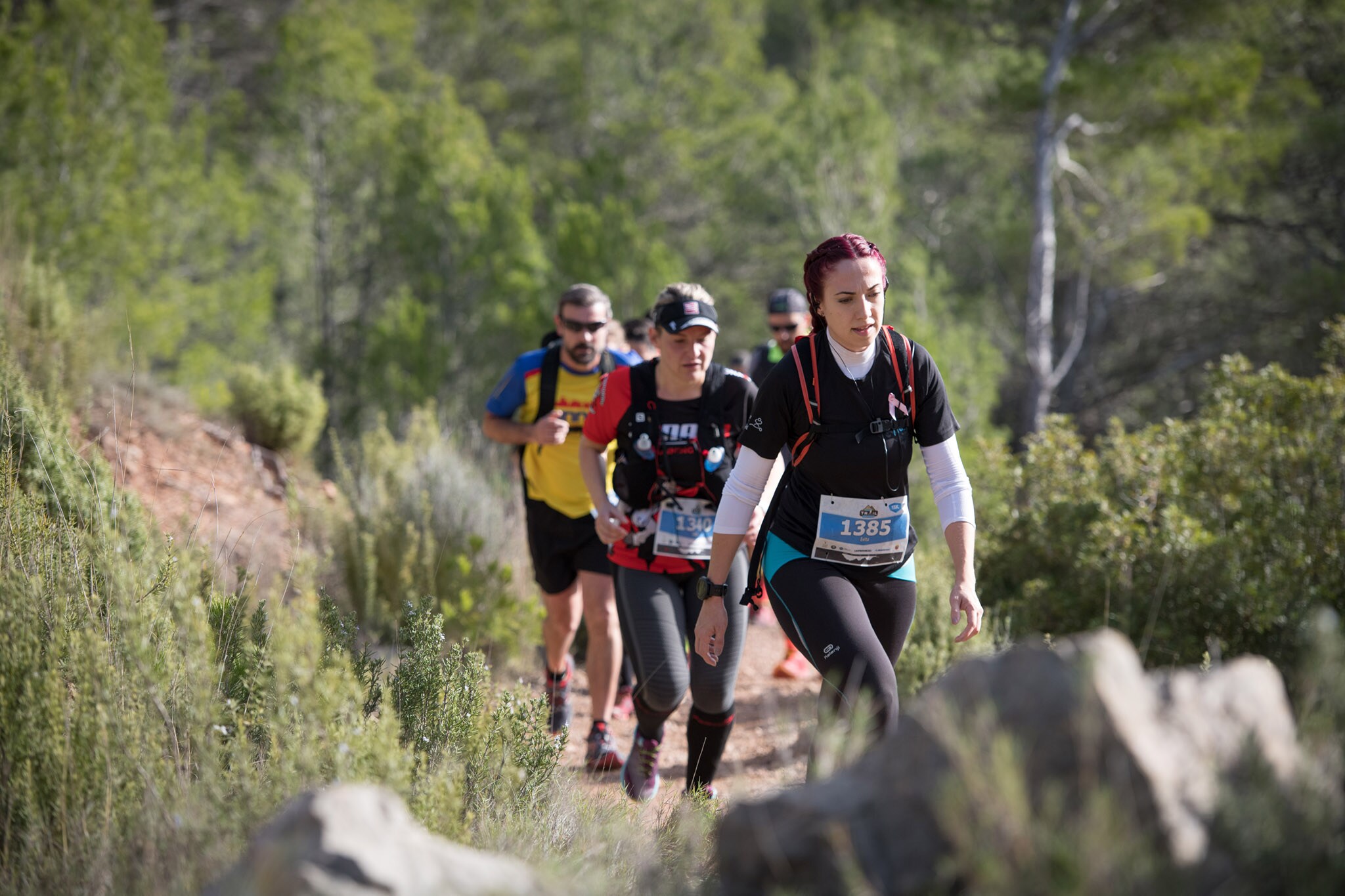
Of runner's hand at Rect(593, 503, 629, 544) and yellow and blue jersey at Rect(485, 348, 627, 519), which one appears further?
yellow and blue jersey at Rect(485, 348, 627, 519)

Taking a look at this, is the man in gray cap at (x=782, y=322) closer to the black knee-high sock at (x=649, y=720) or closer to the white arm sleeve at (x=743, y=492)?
the black knee-high sock at (x=649, y=720)

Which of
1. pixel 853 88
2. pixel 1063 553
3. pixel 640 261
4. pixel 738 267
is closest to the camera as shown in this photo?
pixel 1063 553

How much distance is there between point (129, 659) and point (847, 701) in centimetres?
174

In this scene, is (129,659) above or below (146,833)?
above

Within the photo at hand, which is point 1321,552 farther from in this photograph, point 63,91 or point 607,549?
point 63,91

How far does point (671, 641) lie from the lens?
3.58 metres

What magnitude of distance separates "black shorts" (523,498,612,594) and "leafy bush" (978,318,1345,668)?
2.18m

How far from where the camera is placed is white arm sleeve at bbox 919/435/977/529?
2.92m

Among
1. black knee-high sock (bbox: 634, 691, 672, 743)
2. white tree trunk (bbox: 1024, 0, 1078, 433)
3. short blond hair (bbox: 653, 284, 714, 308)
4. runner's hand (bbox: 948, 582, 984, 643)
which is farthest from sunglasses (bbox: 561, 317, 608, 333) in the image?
white tree trunk (bbox: 1024, 0, 1078, 433)

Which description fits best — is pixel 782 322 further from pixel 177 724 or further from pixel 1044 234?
pixel 1044 234

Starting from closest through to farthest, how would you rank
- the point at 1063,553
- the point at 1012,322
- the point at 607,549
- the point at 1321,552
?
the point at 607,549, the point at 1321,552, the point at 1063,553, the point at 1012,322

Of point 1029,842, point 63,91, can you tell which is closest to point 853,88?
point 63,91

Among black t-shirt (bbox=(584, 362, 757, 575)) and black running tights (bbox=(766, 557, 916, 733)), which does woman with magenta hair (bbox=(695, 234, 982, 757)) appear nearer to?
black running tights (bbox=(766, 557, 916, 733))

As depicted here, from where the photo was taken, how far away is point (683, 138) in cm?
1778
